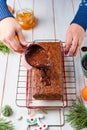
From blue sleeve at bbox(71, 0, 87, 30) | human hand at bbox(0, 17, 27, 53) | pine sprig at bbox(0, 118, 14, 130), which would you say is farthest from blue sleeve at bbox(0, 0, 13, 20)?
pine sprig at bbox(0, 118, 14, 130)

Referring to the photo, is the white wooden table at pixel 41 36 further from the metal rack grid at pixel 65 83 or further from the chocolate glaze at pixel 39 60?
the chocolate glaze at pixel 39 60

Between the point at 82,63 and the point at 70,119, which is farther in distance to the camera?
the point at 82,63

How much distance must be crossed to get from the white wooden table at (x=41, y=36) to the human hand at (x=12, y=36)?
0.39 feet

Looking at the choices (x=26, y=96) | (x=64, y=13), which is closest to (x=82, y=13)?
(x=64, y=13)

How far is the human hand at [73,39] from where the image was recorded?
3.42 feet

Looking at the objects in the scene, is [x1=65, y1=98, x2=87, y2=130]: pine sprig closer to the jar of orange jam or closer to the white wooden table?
the white wooden table

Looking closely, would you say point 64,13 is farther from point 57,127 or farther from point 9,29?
point 57,127

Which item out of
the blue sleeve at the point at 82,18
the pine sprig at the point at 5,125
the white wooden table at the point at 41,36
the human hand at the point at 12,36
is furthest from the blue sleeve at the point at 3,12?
the pine sprig at the point at 5,125

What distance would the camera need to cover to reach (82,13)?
1.10m

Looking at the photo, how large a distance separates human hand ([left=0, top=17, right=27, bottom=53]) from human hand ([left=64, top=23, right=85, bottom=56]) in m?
0.17

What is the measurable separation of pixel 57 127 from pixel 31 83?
193 millimetres

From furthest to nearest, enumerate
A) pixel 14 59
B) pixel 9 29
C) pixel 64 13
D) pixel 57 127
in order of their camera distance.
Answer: pixel 64 13, pixel 14 59, pixel 9 29, pixel 57 127

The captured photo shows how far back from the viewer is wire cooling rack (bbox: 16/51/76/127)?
0.94 m

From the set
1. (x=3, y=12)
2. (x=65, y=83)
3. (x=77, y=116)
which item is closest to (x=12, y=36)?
(x=3, y=12)
